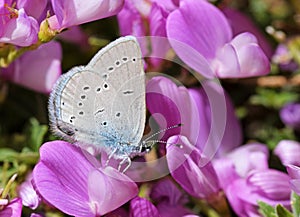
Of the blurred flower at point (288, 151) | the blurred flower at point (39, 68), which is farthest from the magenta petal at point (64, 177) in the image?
the blurred flower at point (288, 151)

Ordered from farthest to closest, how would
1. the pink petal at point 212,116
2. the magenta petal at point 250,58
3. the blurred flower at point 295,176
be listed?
the pink petal at point 212,116, the magenta petal at point 250,58, the blurred flower at point 295,176

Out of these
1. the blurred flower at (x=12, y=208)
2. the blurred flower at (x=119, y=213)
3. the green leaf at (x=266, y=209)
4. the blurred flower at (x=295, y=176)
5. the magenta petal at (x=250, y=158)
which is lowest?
the magenta petal at (x=250, y=158)

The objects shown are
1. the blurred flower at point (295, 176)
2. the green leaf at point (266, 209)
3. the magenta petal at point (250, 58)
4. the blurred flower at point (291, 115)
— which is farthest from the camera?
the blurred flower at point (291, 115)

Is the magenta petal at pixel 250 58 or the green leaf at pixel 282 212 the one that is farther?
the magenta petal at pixel 250 58

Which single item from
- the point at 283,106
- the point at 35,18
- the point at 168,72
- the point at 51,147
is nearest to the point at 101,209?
the point at 51,147

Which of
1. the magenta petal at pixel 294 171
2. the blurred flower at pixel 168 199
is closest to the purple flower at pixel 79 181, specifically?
the blurred flower at pixel 168 199

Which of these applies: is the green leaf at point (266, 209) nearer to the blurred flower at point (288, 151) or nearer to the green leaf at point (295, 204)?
the green leaf at point (295, 204)

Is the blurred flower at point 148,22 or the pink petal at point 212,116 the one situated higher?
the blurred flower at point 148,22

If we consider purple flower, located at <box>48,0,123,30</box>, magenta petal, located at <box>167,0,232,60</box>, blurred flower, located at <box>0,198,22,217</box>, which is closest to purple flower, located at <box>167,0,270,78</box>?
magenta petal, located at <box>167,0,232,60</box>
